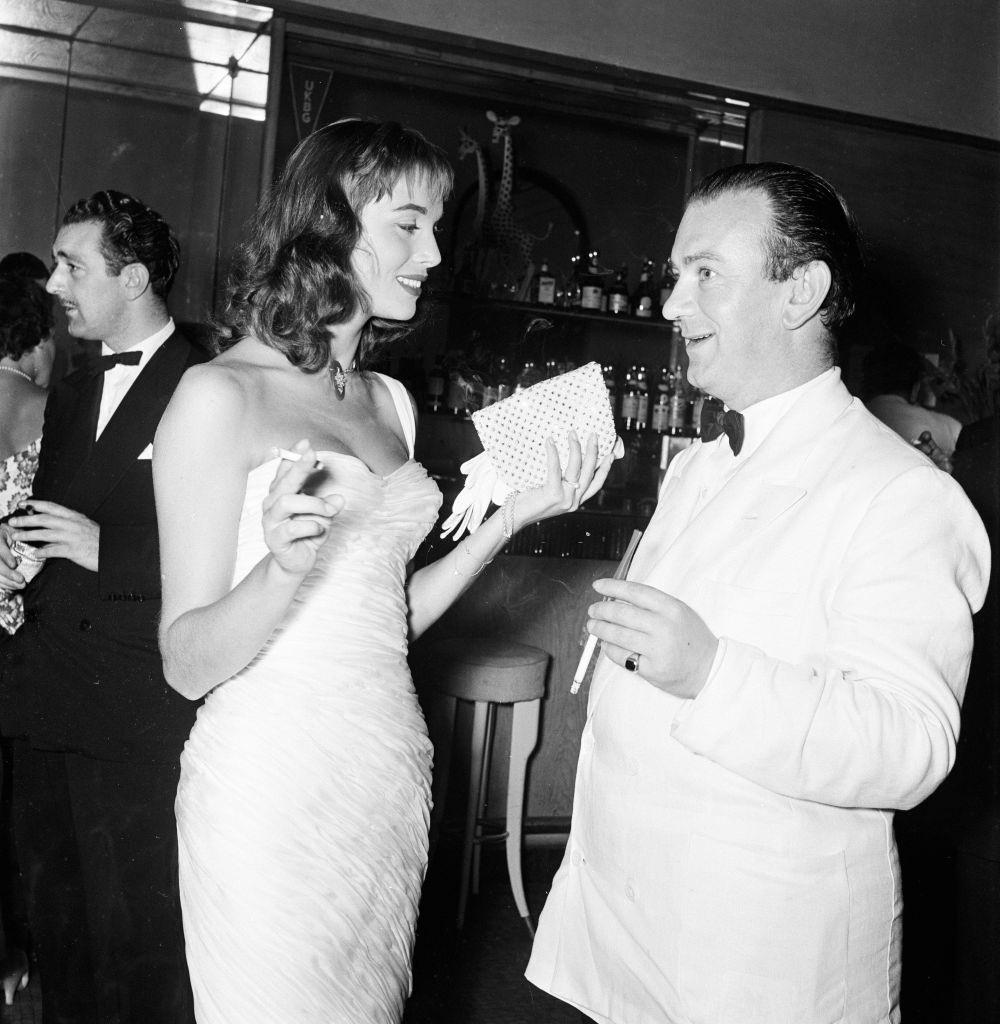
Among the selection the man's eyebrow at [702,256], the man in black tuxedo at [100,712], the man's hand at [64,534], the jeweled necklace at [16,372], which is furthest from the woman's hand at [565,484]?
the jeweled necklace at [16,372]

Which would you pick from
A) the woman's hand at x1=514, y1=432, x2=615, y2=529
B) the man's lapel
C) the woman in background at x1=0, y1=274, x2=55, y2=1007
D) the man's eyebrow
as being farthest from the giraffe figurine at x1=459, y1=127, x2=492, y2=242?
the man's eyebrow

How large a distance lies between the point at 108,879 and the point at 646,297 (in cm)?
333

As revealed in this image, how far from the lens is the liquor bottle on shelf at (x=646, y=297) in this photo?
179 inches

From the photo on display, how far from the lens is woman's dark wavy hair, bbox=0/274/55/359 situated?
2.57 metres

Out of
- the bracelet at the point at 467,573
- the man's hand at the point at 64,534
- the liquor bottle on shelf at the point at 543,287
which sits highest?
the liquor bottle on shelf at the point at 543,287

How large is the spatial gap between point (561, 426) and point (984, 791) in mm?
1322

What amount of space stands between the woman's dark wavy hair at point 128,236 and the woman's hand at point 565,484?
3.56ft

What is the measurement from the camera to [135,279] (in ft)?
7.32

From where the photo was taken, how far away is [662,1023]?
1.31 meters

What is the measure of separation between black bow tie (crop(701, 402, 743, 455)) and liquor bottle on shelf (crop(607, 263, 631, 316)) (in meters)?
2.96

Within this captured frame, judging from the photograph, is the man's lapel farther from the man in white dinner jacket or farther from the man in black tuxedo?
the man in white dinner jacket

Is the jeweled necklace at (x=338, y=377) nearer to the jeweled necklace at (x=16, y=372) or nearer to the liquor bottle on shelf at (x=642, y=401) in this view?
the jeweled necklace at (x=16, y=372)

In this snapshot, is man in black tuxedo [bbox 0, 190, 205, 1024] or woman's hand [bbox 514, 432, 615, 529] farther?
man in black tuxedo [bbox 0, 190, 205, 1024]

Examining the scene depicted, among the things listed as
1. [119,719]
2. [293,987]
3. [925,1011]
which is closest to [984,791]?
[925,1011]
